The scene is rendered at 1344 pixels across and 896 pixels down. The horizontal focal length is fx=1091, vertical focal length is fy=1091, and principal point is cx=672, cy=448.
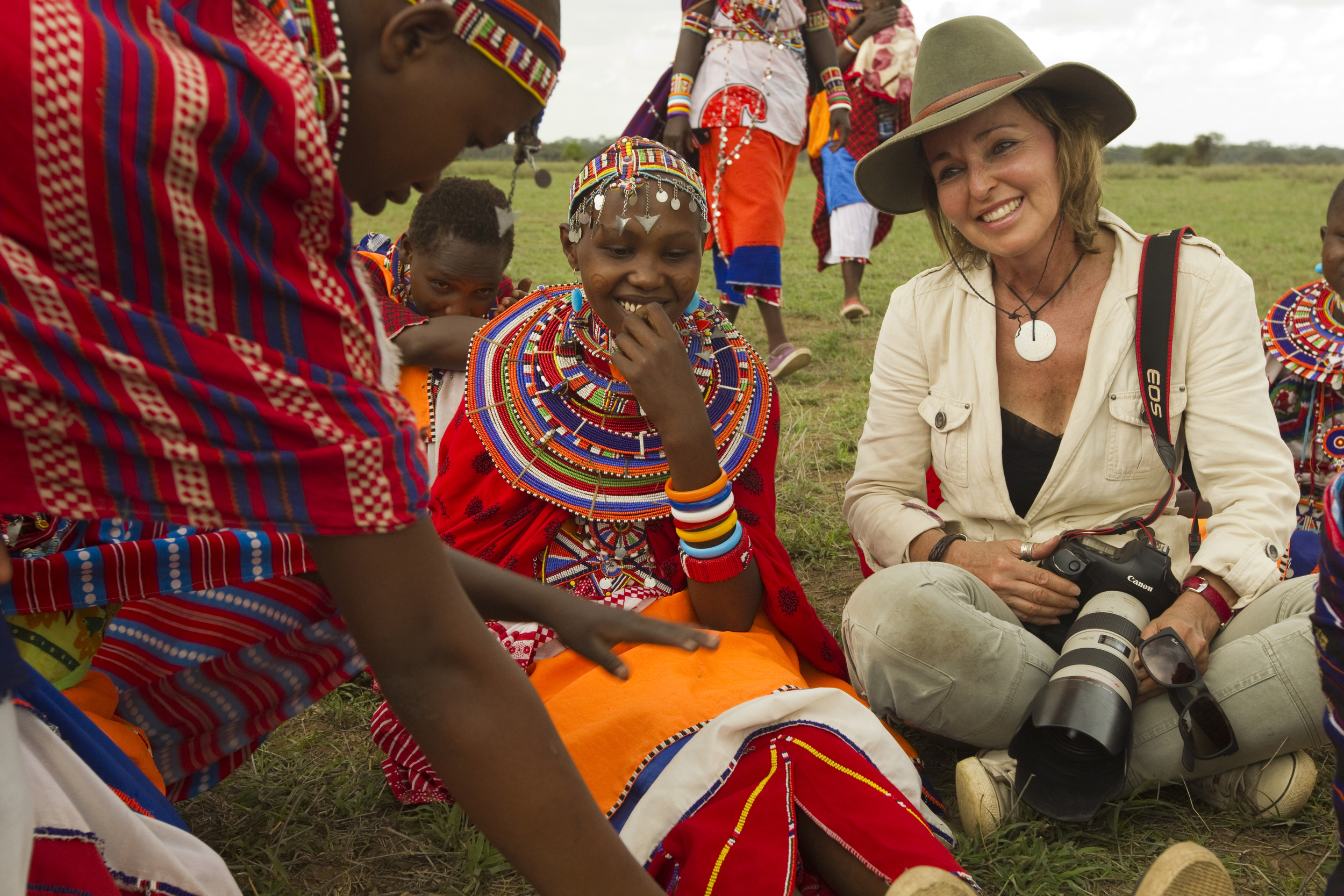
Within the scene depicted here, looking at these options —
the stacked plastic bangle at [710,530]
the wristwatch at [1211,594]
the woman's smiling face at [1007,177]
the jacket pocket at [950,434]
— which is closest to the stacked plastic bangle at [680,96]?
the woman's smiling face at [1007,177]

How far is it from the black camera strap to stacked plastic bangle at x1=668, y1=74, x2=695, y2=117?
11.2ft

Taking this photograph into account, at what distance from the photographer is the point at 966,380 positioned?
2.60 m

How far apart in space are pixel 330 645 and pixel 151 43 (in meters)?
1.24

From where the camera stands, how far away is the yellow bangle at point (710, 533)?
2.22 m

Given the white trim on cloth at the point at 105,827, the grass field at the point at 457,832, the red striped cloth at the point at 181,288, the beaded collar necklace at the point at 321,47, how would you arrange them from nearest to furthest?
1. the red striped cloth at the point at 181,288
2. the beaded collar necklace at the point at 321,47
3. the white trim on cloth at the point at 105,827
4. the grass field at the point at 457,832

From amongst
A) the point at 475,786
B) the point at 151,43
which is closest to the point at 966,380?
the point at 475,786

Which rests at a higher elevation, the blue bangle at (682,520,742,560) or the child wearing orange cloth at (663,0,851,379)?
the child wearing orange cloth at (663,0,851,379)

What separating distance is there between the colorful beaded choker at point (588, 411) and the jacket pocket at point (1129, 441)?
0.78 metres

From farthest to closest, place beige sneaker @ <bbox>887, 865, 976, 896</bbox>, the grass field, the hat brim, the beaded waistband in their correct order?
the beaded waistband < the hat brim < the grass field < beige sneaker @ <bbox>887, 865, 976, 896</bbox>

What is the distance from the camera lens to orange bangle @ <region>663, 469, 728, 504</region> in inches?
86.2

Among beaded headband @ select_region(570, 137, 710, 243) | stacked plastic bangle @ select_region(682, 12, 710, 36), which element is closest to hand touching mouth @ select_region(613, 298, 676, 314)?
beaded headband @ select_region(570, 137, 710, 243)

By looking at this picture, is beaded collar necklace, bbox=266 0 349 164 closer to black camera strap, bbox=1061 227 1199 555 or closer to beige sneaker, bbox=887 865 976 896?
beige sneaker, bbox=887 865 976 896

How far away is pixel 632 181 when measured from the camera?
2463mm

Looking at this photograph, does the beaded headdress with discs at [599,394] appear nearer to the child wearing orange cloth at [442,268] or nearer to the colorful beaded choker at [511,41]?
the child wearing orange cloth at [442,268]
